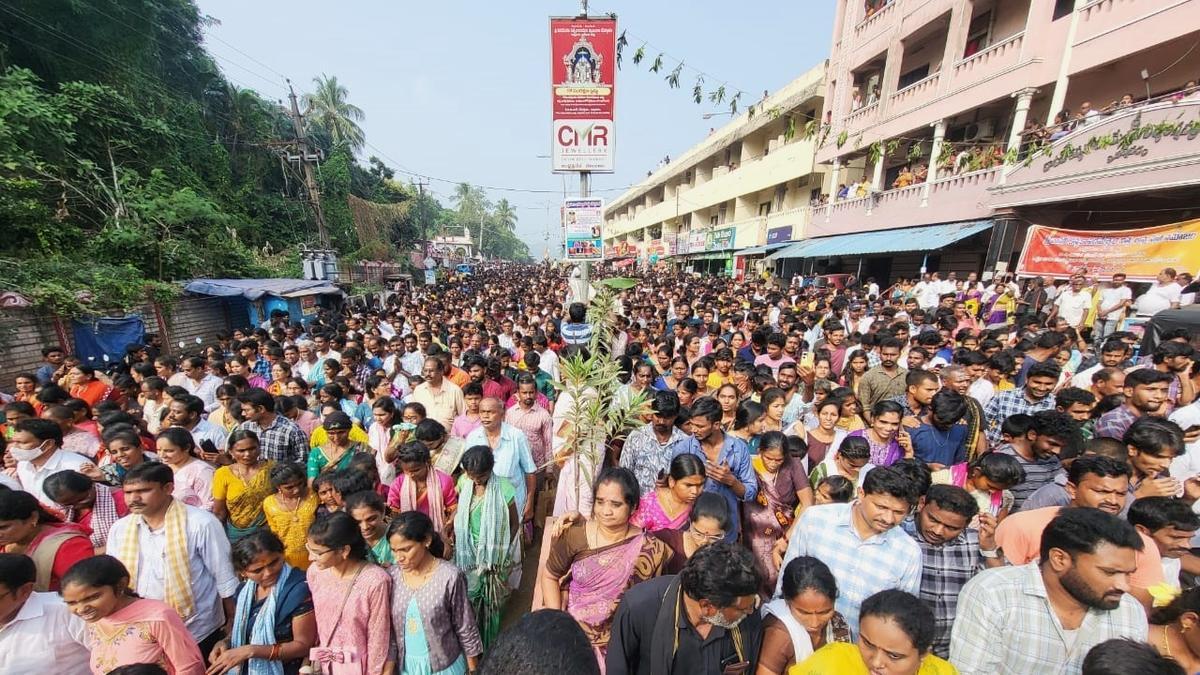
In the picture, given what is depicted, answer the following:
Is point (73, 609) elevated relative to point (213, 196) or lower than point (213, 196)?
lower

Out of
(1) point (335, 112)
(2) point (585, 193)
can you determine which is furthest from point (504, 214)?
(2) point (585, 193)

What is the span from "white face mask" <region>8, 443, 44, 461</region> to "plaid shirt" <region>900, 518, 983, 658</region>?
5487 mm

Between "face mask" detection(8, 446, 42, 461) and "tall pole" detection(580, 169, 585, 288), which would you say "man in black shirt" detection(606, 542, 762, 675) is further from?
"tall pole" detection(580, 169, 585, 288)

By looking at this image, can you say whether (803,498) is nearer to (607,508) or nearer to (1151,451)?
(607,508)

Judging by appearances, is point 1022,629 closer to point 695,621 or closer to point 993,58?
point 695,621

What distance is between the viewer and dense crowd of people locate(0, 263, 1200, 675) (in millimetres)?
1755

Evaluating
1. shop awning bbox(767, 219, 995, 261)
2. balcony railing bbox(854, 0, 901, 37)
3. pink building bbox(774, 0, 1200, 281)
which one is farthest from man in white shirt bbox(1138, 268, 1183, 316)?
balcony railing bbox(854, 0, 901, 37)

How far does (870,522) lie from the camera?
88.9 inches

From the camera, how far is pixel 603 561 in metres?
2.14

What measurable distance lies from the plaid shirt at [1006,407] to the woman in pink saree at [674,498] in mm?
3311

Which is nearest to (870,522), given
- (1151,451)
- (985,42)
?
(1151,451)

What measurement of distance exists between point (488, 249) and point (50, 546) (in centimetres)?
8572

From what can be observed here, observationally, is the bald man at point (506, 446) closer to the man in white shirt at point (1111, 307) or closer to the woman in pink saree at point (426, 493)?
the woman in pink saree at point (426, 493)

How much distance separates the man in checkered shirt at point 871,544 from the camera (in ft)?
7.14
